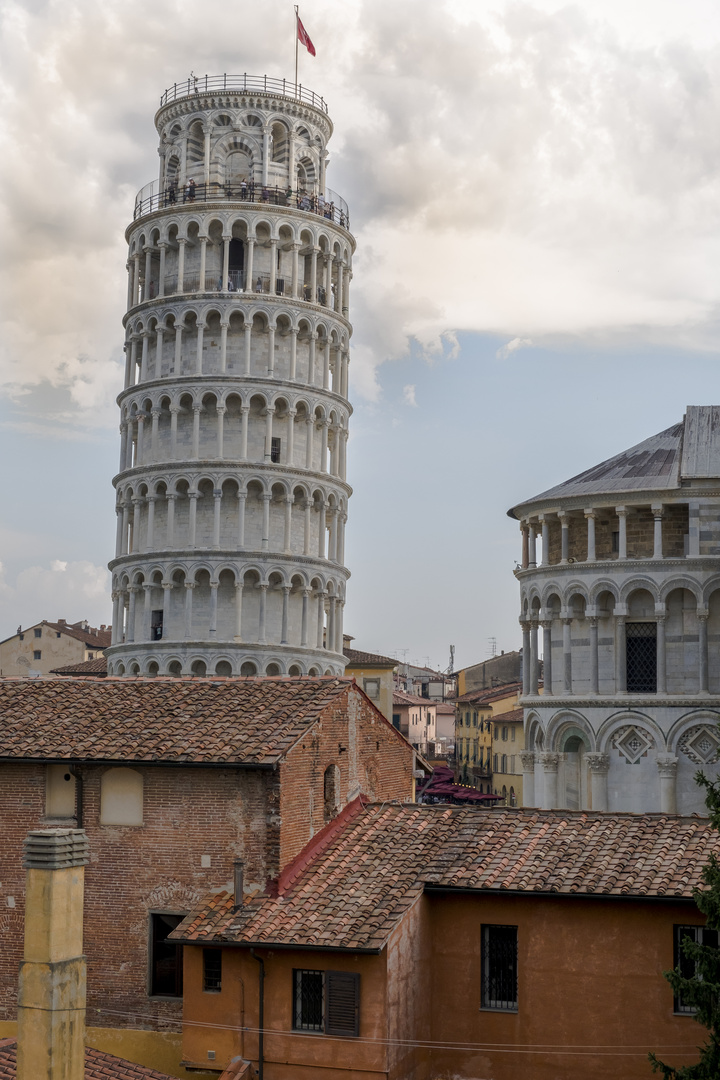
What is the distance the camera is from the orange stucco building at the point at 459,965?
2505cm

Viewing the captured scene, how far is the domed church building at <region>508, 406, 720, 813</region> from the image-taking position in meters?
48.4

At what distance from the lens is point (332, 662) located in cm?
7719

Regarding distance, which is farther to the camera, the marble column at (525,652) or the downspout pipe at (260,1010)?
the marble column at (525,652)

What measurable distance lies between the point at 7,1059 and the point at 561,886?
10.0m

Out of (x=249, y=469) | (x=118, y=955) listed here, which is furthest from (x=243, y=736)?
(x=249, y=469)

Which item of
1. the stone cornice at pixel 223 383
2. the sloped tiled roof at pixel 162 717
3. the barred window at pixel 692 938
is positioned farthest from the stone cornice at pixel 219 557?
the barred window at pixel 692 938

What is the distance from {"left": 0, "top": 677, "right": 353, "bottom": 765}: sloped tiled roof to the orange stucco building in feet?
9.36

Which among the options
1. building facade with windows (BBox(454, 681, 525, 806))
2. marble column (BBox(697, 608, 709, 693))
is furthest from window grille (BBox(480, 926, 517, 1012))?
building facade with windows (BBox(454, 681, 525, 806))

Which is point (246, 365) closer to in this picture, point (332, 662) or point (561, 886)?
point (332, 662)

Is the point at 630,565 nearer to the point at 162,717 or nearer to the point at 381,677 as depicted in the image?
the point at 162,717

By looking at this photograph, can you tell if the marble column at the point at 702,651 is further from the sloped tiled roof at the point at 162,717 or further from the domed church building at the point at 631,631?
the sloped tiled roof at the point at 162,717

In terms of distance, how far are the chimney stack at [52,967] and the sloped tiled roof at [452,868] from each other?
3.30m

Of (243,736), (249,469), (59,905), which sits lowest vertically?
(59,905)

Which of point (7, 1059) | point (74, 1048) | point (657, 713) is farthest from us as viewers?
point (657, 713)
